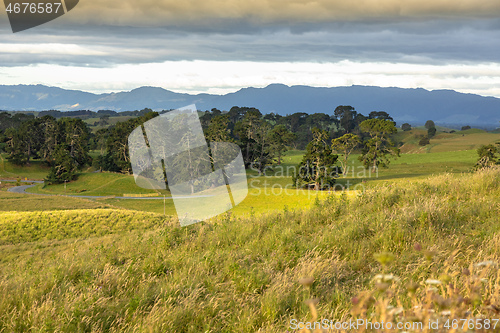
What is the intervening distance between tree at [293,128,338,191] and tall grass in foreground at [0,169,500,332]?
5067cm

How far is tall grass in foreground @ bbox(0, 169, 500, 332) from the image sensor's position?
3031mm

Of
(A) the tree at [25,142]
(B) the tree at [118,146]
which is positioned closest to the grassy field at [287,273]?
(B) the tree at [118,146]

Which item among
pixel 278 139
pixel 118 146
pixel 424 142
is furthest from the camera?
pixel 424 142

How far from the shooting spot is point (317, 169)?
193ft

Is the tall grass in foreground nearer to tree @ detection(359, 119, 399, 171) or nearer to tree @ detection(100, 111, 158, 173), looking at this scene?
tree @ detection(359, 119, 399, 171)

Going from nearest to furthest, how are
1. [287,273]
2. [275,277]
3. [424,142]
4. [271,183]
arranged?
[275,277] < [287,273] < [271,183] < [424,142]

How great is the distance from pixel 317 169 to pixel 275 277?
5567 centimetres

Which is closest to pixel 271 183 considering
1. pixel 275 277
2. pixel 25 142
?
pixel 275 277

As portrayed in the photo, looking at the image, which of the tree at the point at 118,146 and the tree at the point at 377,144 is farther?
the tree at the point at 118,146

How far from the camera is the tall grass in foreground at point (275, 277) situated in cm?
303

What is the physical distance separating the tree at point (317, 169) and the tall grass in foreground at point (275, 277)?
50.7 meters

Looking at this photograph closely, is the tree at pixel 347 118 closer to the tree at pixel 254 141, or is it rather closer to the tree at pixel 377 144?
the tree at pixel 254 141

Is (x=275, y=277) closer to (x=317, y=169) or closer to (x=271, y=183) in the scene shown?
(x=317, y=169)

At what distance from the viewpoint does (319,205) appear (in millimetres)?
8734
